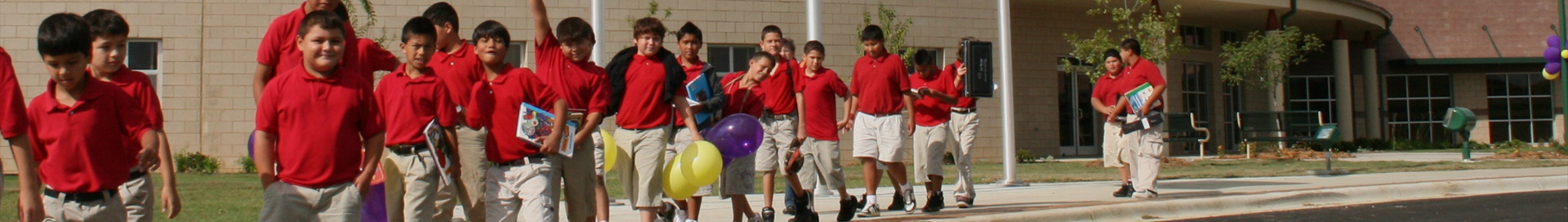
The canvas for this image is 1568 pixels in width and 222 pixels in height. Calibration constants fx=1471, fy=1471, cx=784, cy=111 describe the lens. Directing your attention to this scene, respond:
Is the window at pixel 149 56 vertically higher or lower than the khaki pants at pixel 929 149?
higher

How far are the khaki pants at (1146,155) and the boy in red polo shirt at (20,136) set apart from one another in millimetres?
7671

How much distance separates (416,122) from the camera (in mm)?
5875

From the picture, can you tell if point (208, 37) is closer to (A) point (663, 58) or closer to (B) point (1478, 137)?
(A) point (663, 58)

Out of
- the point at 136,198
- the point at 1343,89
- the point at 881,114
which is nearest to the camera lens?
the point at 136,198

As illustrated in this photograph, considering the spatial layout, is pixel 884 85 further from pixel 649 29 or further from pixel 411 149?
pixel 411 149

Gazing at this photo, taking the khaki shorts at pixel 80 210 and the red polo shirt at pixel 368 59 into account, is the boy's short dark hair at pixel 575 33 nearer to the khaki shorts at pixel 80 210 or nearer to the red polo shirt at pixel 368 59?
the red polo shirt at pixel 368 59

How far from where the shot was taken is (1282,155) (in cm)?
2272

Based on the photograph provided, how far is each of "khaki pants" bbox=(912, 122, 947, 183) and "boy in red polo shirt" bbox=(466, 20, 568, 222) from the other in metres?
3.46

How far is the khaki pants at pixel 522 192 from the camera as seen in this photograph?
20.0 feet

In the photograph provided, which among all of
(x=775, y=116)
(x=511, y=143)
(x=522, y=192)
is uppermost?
(x=775, y=116)

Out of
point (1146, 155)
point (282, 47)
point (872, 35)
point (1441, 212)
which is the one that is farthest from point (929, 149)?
point (282, 47)

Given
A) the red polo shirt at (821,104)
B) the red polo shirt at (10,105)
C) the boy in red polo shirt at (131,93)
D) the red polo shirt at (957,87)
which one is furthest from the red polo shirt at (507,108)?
the red polo shirt at (957,87)

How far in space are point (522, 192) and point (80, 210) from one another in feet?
5.77

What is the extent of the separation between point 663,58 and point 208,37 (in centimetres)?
1217
